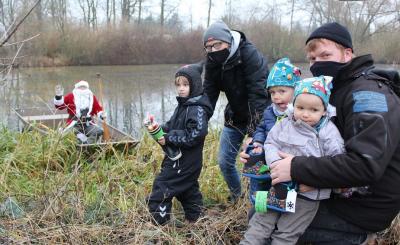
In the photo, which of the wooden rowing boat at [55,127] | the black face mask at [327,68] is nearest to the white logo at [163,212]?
the black face mask at [327,68]

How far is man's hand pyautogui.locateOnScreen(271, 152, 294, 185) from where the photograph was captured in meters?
1.80

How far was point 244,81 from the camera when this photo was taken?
3150 mm

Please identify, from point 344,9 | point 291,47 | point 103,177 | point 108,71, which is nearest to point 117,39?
point 108,71

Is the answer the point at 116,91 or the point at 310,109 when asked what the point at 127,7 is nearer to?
the point at 116,91

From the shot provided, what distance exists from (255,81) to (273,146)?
118 centimetres

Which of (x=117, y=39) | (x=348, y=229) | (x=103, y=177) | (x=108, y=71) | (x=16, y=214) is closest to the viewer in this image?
(x=348, y=229)

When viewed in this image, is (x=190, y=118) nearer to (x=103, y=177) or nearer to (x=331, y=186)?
(x=331, y=186)

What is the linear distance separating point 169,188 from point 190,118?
20.7 inches

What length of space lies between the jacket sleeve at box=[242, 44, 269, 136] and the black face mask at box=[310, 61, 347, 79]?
3.44ft

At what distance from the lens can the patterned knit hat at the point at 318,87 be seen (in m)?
1.80

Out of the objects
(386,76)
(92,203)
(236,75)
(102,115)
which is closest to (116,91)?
(102,115)

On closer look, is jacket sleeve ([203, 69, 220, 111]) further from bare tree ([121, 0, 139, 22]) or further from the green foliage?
bare tree ([121, 0, 139, 22])

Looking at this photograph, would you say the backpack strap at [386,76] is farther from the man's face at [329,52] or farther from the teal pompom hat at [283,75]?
the teal pompom hat at [283,75]

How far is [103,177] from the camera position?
453 centimetres
